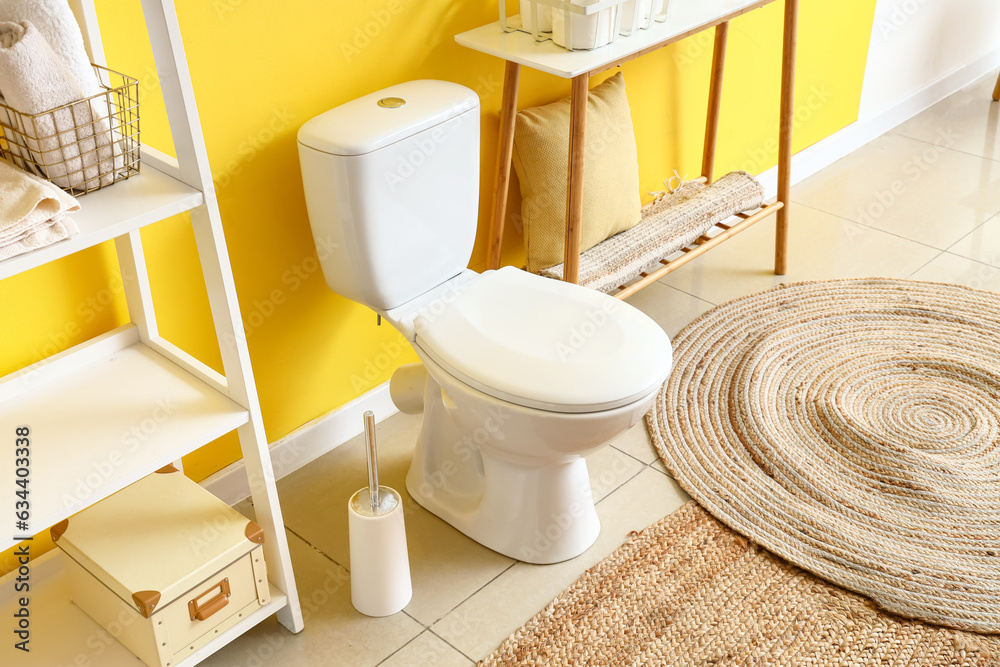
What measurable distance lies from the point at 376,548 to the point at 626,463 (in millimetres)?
637

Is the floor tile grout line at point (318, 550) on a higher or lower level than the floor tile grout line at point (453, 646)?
higher

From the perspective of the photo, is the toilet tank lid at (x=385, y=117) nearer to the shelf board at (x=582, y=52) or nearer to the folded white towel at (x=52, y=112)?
the shelf board at (x=582, y=52)

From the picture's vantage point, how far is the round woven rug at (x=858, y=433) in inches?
68.3

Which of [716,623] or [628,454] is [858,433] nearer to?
[628,454]

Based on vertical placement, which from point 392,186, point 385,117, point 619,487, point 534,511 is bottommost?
point 619,487

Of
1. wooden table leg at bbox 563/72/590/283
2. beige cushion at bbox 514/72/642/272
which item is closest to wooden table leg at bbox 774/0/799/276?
beige cushion at bbox 514/72/642/272

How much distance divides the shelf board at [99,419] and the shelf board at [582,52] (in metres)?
0.84

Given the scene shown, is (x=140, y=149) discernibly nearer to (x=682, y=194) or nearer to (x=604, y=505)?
(x=604, y=505)

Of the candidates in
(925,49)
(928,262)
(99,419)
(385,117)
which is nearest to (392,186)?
(385,117)

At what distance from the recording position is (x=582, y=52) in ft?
5.97

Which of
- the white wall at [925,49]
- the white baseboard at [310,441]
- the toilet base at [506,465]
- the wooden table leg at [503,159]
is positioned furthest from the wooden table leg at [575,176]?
the white wall at [925,49]

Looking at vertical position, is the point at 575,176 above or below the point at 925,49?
above

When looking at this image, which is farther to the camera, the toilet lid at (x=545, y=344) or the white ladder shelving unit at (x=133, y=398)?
the toilet lid at (x=545, y=344)

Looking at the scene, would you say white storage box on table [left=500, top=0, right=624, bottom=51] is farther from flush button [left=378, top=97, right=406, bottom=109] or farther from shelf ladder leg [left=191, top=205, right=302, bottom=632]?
shelf ladder leg [left=191, top=205, right=302, bottom=632]
